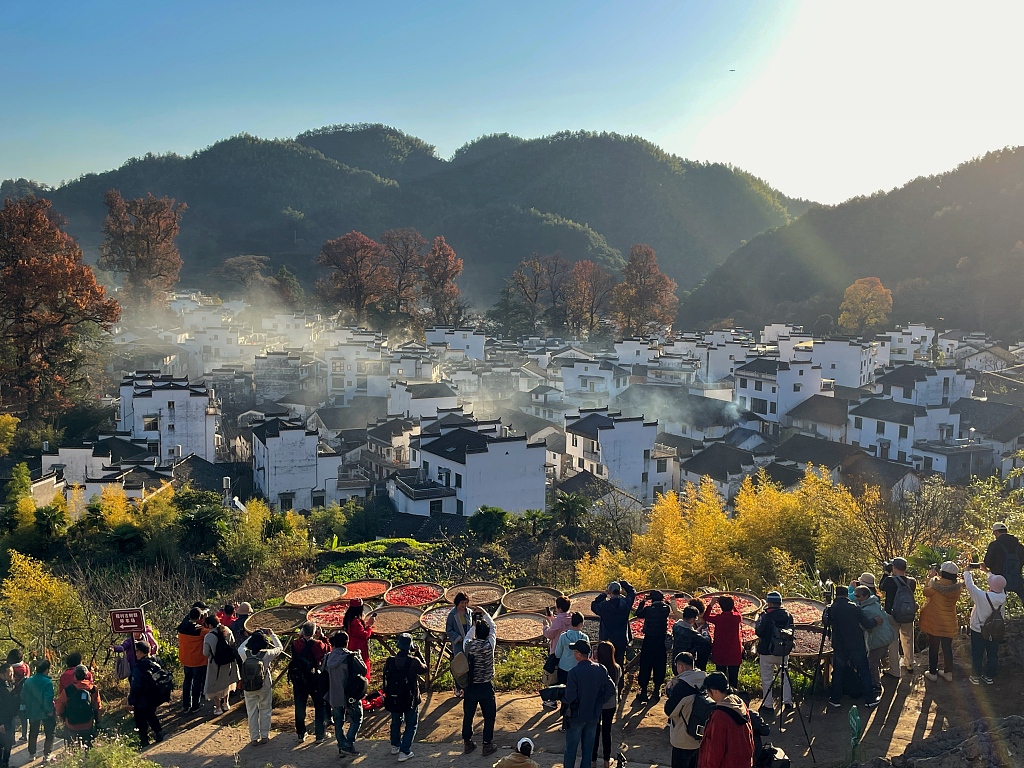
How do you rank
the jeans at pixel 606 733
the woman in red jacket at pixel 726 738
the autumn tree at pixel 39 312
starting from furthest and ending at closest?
1. the autumn tree at pixel 39 312
2. the jeans at pixel 606 733
3. the woman in red jacket at pixel 726 738

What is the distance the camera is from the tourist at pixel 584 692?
6.10 m

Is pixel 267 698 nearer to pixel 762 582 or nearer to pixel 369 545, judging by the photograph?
pixel 762 582

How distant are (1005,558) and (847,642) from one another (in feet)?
7.26

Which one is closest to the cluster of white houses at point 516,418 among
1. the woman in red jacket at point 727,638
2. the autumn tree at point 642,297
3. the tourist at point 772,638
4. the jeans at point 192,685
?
the autumn tree at point 642,297

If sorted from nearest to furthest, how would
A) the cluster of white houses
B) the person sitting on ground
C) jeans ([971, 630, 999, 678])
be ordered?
the person sitting on ground → jeans ([971, 630, 999, 678]) → the cluster of white houses

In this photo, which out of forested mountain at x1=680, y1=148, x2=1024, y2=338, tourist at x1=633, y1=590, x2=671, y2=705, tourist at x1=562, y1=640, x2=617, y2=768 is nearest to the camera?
tourist at x1=562, y1=640, x2=617, y2=768

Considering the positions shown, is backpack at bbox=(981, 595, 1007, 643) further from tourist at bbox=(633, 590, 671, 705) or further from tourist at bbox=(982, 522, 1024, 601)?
tourist at bbox=(633, 590, 671, 705)

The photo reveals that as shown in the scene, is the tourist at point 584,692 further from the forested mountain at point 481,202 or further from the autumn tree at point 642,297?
the forested mountain at point 481,202

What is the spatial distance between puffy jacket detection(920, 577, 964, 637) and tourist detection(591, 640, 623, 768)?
3.42m

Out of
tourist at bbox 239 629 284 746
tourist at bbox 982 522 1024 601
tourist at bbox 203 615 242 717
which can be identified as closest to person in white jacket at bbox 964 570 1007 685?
tourist at bbox 982 522 1024 601

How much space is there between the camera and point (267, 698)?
24.1 feet

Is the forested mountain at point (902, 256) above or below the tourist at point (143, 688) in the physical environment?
above

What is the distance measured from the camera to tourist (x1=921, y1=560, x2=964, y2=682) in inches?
296

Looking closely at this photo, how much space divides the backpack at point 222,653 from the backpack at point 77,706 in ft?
3.75
